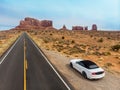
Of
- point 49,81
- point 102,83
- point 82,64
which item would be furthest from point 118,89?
point 49,81

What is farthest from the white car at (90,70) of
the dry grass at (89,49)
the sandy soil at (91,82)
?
the dry grass at (89,49)

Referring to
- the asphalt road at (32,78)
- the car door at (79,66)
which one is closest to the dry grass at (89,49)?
the car door at (79,66)

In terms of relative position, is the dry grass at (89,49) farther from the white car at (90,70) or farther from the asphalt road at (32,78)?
the asphalt road at (32,78)

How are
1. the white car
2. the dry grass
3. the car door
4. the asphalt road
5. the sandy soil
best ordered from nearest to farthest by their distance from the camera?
1. the asphalt road
2. the sandy soil
3. the white car
4. the car door
5. the dry grass

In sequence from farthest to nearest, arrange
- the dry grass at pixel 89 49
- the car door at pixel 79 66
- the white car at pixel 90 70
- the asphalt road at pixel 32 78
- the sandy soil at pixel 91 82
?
the dry grass at pixel 89 49 → the car door at pixel 79 66 → the white car at pixel 90 70 → the sandy soil at pixel 91 82 → the asphalt road at pixel 32 78

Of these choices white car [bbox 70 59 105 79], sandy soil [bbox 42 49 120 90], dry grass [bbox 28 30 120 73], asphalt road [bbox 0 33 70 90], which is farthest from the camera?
dry grass [bbox 28 30 120 73]

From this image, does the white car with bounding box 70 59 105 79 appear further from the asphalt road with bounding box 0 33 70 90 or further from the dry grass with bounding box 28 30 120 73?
the dry grass with bounding box 28 30 120 73

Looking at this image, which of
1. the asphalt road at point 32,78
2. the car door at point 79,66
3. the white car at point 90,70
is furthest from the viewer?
the car door at point 79,66

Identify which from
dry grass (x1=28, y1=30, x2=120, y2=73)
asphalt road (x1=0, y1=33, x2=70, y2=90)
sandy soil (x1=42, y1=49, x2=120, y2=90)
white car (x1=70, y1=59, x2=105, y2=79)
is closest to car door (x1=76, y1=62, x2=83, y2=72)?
white car (x1=70, y1=59, x2=105, y2=79)

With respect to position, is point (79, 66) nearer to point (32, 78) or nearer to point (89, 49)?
point (32, 78)

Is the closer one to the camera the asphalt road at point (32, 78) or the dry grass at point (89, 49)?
the asphalt road at point (32, 78)

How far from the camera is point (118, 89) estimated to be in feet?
47.9

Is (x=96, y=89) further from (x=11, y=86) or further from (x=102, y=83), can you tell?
(x=11, y=86)

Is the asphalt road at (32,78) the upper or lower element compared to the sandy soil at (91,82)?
upper
